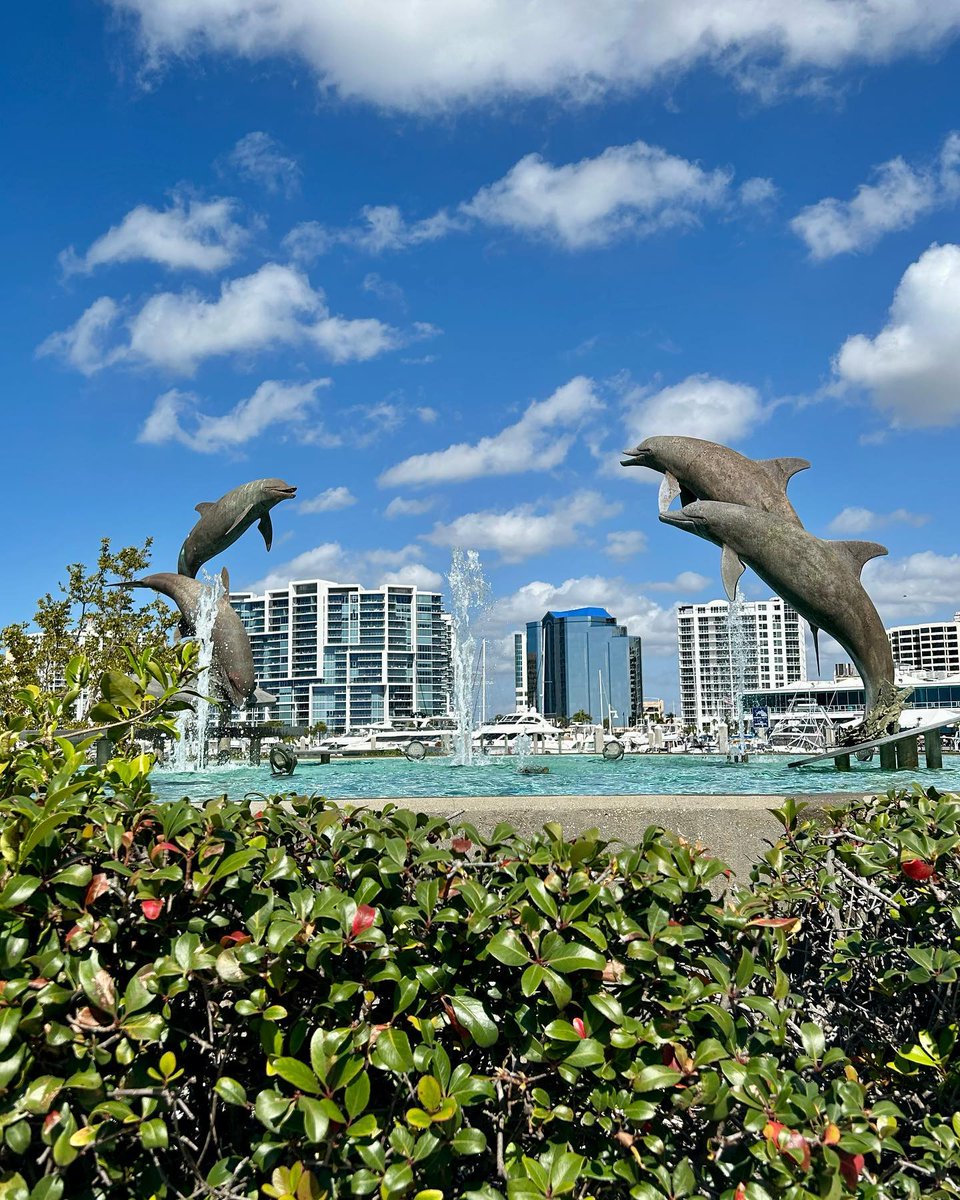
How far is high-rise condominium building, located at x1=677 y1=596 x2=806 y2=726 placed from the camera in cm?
18150

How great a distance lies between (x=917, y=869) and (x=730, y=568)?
11593 mm

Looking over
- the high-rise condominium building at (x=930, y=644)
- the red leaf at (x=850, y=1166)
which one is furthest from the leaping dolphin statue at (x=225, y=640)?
the high-rise condominium building at (x=930, y=644)

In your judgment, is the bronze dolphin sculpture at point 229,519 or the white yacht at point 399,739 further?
the white yacht at point 399,739

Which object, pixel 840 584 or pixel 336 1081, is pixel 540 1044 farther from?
pixel 840 584

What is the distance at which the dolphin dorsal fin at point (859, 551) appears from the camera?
1262 cm

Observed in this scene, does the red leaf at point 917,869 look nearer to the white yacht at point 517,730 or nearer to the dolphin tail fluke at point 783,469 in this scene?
the dolphin tail fluke at point 783,469

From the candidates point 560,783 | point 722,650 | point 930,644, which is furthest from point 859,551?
point 930,644

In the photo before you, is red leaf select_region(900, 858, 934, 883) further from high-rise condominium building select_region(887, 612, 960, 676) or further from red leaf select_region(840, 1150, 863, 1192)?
high-rise condominium building select_region(887, 612, 960, 676)

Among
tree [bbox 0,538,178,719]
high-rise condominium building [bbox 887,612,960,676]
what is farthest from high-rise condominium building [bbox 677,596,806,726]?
tree [bbox 0,538,178,719]

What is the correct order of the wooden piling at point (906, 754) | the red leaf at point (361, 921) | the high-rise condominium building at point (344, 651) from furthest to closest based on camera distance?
the high-rise condominium building at point (344, 651) < the wooden piling at point (906, 754) < the red leaf at point (361, 921)

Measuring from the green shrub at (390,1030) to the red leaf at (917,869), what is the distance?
47 centimetres

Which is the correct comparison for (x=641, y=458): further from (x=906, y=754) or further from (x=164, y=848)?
(x=164, y=848)

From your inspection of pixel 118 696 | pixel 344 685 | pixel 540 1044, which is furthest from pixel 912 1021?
pixel 344 685

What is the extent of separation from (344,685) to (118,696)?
525 ft
